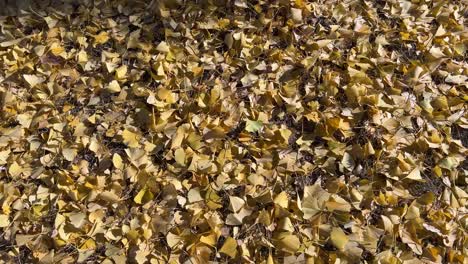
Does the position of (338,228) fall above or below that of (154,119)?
below

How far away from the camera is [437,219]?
4.85ft

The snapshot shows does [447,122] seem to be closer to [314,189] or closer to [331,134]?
[331,134]

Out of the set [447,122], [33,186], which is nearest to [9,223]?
[33,186]

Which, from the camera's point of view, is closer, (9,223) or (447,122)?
(9,223)

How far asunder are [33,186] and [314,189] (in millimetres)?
879

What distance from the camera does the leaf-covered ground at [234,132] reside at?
1469mm

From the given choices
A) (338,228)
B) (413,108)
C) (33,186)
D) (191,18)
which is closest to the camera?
(338,228)

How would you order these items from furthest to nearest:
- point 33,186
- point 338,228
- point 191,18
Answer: point 191,18, point 33,186, point 338,228

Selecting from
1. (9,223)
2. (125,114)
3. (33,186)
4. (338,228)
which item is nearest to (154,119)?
(125,114)

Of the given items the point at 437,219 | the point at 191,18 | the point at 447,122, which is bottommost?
the point at 437,219

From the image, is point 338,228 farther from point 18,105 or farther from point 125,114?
point 18,105

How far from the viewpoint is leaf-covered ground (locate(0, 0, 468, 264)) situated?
147cm

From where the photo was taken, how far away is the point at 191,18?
198cm

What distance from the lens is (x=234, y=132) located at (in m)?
1.67
